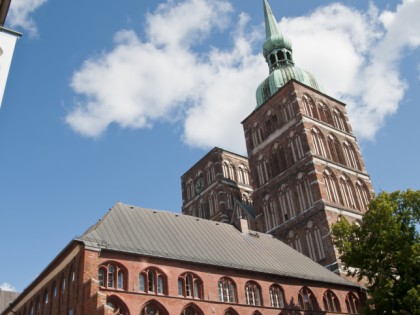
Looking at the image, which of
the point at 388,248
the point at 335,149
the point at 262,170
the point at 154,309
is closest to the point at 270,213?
the point at 262,170

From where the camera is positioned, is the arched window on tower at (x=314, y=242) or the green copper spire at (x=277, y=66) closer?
the arched window on tower at (x=314, y=242)

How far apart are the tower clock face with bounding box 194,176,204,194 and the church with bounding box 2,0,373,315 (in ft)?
6.39

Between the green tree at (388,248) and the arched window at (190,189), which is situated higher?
the arched window at (190,189)

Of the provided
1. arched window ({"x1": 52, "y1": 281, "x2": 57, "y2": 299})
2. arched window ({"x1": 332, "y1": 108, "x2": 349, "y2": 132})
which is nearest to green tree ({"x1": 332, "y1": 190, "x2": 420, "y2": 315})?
arched window ({"x1": 52, "y1": 281, "x2": 57, "y2": 299})

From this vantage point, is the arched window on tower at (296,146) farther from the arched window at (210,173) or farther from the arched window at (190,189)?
the arched window at (190,189)

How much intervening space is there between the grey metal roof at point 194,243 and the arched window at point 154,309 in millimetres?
2892

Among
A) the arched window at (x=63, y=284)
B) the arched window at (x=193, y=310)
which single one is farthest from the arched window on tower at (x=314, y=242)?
the arched window at (x=63, y=284)

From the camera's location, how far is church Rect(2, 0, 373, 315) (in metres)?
26.0

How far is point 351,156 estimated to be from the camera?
49812mm

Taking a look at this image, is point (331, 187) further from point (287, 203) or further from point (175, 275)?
point (175, 275)

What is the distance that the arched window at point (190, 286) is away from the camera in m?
27.5

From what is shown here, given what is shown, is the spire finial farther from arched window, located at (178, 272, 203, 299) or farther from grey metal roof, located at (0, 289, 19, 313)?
grey metal roof, located at (0, 289, 19, 313)

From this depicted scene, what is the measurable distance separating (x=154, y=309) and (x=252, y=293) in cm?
743

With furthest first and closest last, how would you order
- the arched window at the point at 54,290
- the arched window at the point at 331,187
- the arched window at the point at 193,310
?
the arched window at the point at 331,187
the arched window at the point at 54,290
the arched window at the point at 193,310
